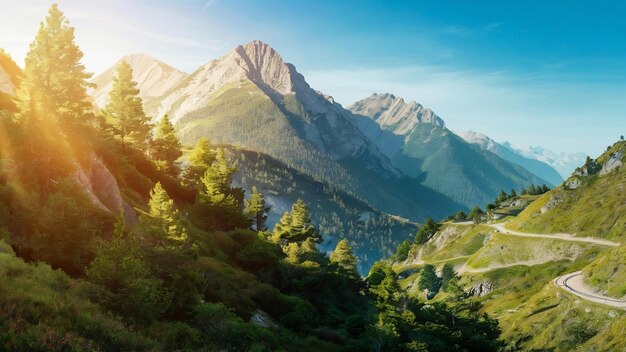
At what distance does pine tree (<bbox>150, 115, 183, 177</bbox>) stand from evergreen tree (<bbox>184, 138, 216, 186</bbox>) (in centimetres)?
278

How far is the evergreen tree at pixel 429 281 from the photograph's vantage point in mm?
132375

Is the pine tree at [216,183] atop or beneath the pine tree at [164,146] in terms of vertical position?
beneath

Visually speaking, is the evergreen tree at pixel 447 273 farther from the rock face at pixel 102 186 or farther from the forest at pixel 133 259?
the rock face at pixel 102 186

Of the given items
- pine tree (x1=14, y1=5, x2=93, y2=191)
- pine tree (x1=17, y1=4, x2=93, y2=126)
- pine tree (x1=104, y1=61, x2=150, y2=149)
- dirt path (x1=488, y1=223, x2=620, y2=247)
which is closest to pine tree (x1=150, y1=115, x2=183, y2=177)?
pine tree (x1=104, y1=61, x2=150, y2=149)

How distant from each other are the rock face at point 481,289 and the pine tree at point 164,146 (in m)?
87.6

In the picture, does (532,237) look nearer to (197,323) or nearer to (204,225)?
(204,225)

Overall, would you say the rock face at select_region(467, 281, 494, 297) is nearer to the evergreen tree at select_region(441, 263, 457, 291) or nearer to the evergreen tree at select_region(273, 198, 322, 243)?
the evergreen tree at select_region(441, 263, 457, 291)

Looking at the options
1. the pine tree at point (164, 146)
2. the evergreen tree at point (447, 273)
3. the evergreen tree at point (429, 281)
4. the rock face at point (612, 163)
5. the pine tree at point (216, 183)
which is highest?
the rock face at point (612, 163)

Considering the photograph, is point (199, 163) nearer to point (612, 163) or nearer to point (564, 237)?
point (564, 237)

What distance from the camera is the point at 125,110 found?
59.0 meters

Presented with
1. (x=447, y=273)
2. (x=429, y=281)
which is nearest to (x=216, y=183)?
(x=429, y=281)

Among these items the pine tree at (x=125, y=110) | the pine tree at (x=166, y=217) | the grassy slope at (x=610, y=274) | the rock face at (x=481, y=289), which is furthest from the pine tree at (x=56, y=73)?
the rock face at (x=481, y=289)

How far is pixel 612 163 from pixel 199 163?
5206 inches

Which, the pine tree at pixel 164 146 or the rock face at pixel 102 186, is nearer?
the rock face at pixel 102 186
